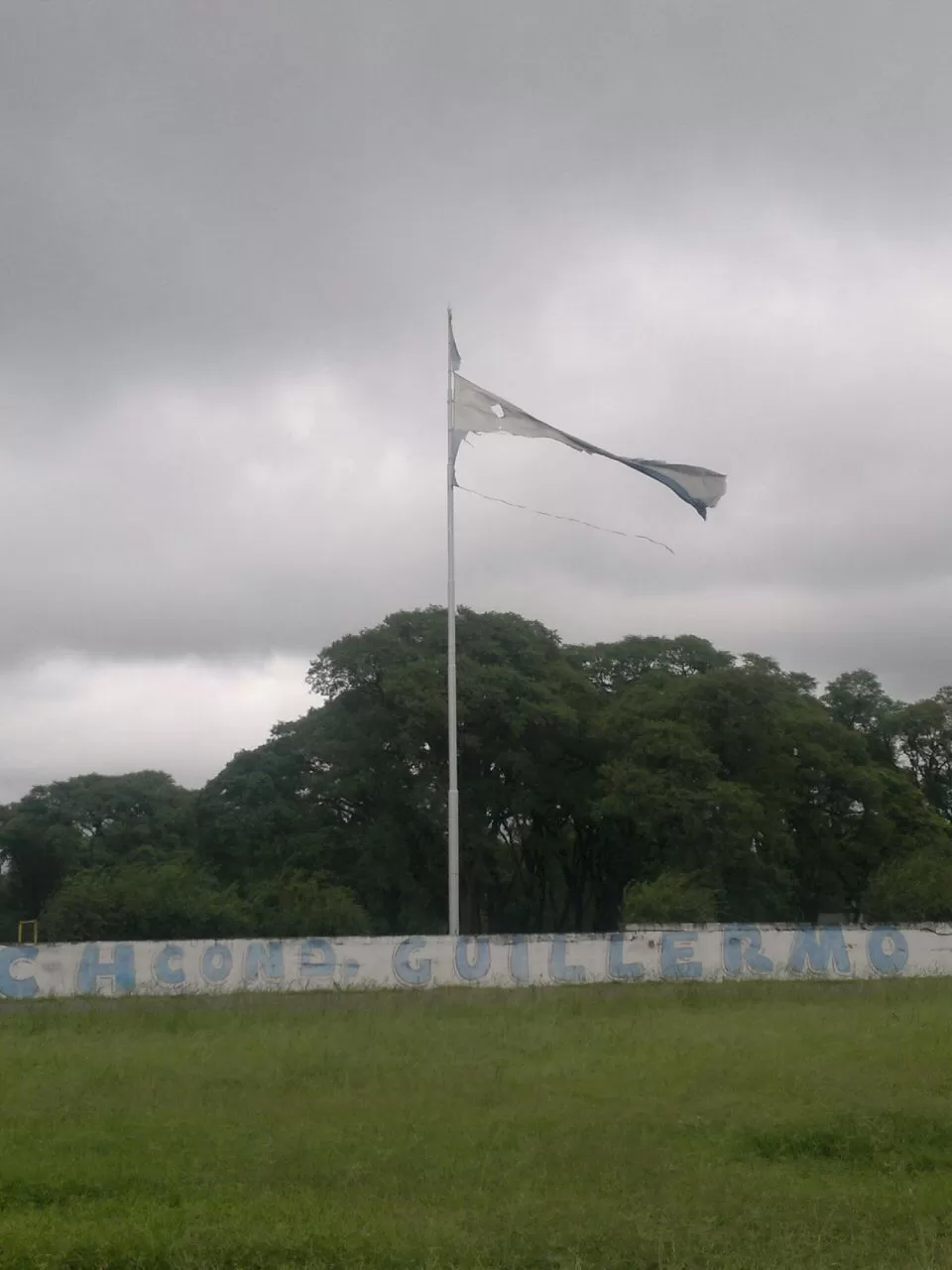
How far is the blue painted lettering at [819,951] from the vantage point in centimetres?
2580

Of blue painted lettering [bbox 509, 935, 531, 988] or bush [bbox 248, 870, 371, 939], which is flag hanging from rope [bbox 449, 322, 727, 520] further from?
bush [bbox 248, 870, 371, 939]

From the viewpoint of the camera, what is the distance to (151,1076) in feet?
41.2

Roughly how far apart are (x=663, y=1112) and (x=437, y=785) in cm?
3329

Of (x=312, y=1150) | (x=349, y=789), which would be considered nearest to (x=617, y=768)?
(x=349, y=789)

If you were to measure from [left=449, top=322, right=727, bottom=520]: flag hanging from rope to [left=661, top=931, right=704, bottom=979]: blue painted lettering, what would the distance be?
8701mm

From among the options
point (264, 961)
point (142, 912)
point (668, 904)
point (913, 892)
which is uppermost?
point (913, 892)

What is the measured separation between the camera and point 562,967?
80.6 ft

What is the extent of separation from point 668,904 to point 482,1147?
24.9 m

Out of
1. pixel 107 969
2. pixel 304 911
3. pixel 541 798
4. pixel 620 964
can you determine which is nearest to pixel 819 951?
pixel 620 964

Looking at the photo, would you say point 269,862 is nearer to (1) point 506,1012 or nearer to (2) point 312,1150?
(1) point 506,1012

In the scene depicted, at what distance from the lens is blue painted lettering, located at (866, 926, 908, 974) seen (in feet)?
85.7

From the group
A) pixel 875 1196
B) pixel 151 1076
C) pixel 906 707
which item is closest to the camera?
pixel 875 1196

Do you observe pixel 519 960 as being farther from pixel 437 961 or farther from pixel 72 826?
pixel 72 826

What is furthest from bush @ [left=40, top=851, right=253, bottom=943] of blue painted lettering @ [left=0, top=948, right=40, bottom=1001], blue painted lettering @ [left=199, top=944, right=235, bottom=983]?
blue painted lettering @ [left=199, top=944, right=235, bottom=983]
